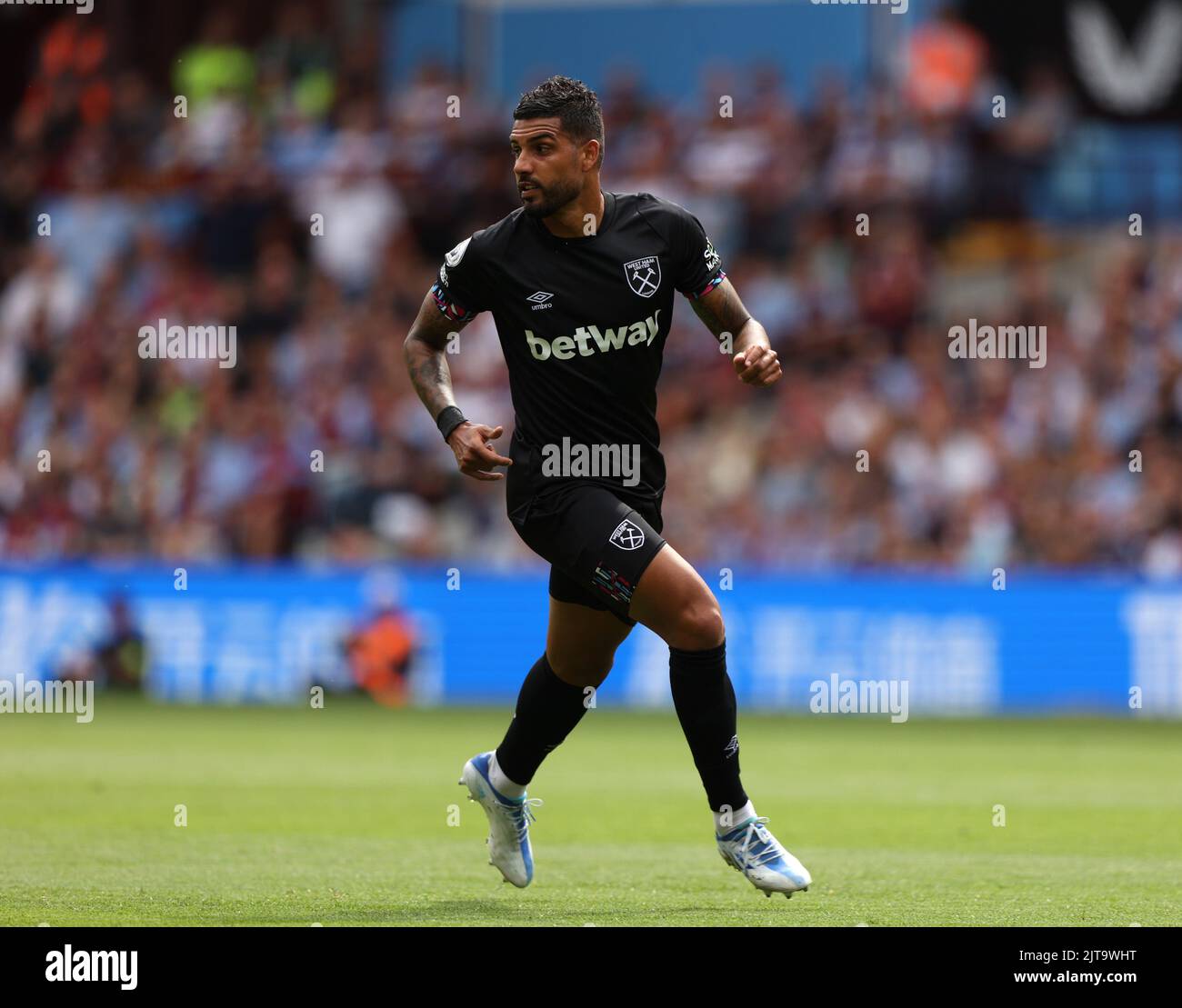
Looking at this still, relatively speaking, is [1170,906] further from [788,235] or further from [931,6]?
[931,6]

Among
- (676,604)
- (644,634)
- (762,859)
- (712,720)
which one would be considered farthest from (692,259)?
(644,634)

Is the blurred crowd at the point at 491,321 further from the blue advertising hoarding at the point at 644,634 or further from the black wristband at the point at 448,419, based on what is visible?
the black wristband at the point at 448,419

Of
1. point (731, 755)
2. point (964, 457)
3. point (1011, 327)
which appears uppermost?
point (1011, 327)

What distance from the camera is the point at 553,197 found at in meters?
7.39

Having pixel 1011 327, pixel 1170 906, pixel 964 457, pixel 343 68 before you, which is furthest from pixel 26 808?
pixel 343 68

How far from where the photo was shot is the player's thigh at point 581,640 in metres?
7.55

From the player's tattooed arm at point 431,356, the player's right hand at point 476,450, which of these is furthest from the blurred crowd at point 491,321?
the player's right hand at point 476,450

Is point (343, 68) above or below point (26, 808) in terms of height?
above

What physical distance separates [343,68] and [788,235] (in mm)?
6584

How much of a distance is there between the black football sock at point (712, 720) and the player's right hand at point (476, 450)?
93cm

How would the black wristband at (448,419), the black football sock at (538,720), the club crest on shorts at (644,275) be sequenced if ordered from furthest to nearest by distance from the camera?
the black football sock at (538,720), the club crest on shorts at (644,275), the black wristband at (448,419)

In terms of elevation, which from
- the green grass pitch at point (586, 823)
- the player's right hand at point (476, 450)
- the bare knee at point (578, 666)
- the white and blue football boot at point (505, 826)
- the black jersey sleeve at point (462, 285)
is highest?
the black jersey sleeve at point (462, 285)
